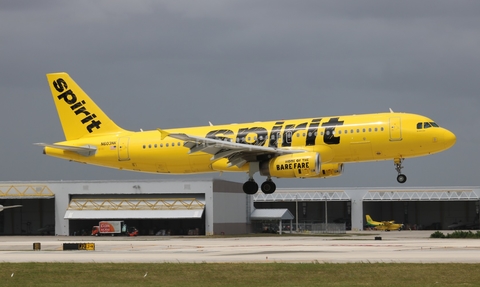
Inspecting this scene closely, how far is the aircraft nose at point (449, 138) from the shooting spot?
60188mm

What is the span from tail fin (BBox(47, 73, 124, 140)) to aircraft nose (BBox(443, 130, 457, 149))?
27.8 meters

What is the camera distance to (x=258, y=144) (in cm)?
6353

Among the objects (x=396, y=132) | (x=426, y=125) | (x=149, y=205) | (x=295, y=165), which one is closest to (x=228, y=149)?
(x=295, y=165)

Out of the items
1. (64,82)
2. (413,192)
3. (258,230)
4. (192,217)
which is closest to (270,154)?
(64,82)

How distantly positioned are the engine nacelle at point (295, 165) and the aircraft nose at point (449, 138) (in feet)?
31.1

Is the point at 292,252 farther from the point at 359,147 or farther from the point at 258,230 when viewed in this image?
the point at 258,230

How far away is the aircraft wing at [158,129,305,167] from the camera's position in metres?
60.7

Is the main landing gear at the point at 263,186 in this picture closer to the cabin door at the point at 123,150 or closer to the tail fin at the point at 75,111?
the cabin door at the point at 123,150

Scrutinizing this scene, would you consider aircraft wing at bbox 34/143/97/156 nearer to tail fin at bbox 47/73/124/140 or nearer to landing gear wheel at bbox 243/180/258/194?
tail fin at bbox 47/73/124/140

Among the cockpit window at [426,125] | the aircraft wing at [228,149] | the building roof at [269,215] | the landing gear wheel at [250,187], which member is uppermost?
the cockpit window at [426,125]
